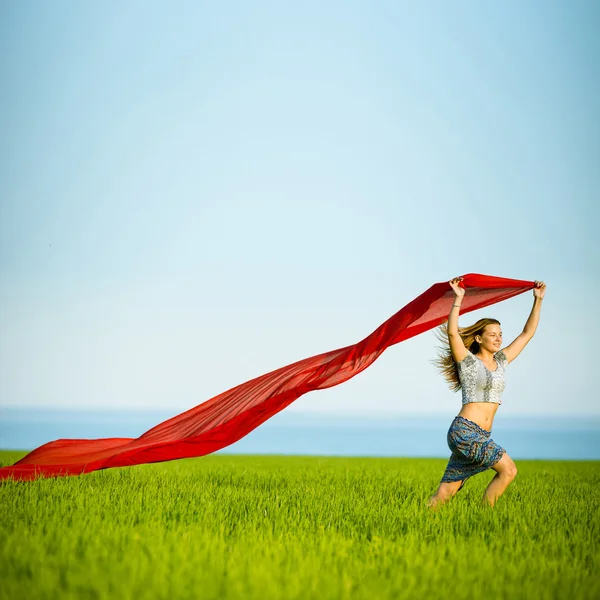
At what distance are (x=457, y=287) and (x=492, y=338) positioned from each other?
2.19ft

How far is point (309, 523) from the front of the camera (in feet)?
22.4

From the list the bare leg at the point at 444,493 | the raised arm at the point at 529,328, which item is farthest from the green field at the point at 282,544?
the raised arm at the point at 529,328

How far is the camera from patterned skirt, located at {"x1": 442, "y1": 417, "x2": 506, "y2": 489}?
293 inches

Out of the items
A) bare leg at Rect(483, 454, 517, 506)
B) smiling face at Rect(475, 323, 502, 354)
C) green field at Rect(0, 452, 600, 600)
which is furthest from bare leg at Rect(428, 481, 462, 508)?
smiling face at Rect(475, 323, 502, 354)

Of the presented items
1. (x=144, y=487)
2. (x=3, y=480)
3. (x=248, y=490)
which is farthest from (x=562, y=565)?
(x=3, y=480)

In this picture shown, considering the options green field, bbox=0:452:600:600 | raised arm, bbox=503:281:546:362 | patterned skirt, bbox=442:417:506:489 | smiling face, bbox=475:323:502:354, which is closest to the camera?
green field, bbox=0:452:600:600

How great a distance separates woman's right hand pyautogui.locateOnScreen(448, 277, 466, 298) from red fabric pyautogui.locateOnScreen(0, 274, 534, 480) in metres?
0.27

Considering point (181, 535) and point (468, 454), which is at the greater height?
point (468, 454)

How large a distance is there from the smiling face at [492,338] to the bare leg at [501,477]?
Answer: 1.12m

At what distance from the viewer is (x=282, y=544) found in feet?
18.3

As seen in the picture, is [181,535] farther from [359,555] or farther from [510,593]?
[510,593]

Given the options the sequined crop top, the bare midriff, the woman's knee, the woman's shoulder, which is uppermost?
the woman's shoulder

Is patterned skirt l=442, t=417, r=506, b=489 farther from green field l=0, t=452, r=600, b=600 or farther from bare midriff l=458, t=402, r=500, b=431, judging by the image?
green field l=0, t=452, r=600, b=600

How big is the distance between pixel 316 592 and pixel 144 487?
516cm
